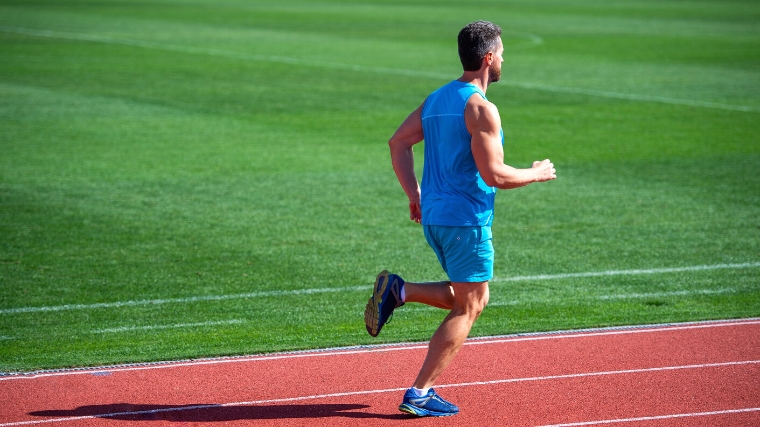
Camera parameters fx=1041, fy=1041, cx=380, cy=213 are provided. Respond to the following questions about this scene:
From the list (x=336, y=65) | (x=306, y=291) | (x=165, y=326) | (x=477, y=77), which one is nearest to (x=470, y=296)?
(x=477, y=77)

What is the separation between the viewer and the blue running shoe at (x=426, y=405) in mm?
5859

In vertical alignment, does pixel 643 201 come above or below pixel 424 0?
below

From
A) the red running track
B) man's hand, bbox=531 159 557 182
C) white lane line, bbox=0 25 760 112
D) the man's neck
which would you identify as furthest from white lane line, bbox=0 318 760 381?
white lane line, bbox=0 25 760 112

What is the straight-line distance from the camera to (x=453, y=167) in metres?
Answer: 5.74

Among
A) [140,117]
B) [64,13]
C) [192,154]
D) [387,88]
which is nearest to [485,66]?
[192,154]

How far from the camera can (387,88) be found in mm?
22578

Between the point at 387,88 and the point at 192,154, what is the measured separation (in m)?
8.11

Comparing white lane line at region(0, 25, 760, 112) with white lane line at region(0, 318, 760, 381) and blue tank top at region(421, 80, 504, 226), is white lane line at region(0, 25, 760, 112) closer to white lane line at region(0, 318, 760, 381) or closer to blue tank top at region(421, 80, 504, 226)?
white lane line at region(0, 318, 760, 381)

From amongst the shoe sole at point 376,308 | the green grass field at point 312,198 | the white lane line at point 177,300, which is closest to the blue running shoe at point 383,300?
the shoe sole at point 376,308

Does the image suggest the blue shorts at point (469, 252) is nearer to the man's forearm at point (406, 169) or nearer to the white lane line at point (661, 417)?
the man's forearm at point (406, 169)

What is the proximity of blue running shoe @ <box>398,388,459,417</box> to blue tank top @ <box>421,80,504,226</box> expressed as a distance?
98cm

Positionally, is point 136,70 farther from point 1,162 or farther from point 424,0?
point 424,0

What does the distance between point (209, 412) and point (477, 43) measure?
2618mm

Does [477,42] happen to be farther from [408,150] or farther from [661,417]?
[661,417]
